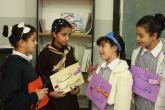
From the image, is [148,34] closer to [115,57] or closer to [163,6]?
[115,57]

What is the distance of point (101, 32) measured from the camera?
3.42 m

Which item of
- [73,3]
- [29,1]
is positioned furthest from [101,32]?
[29,1]

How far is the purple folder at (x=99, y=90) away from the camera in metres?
2.13

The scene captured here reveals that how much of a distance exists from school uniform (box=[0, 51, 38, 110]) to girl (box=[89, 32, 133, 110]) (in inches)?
21.7

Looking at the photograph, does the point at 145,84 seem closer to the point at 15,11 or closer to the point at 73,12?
the point at 73,12

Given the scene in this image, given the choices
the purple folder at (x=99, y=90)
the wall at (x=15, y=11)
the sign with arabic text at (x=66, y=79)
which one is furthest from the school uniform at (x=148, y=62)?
the wall at (x=15, y=11)

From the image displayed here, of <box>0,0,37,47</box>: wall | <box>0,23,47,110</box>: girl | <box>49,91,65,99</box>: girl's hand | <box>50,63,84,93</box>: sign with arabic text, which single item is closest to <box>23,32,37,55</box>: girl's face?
<box>0,23,47,110</box>: girl

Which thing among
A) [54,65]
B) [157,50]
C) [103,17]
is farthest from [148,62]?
[103,17]

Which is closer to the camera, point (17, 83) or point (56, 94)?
point (17, 83)

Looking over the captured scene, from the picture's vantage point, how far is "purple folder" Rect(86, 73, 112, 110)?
2133mm

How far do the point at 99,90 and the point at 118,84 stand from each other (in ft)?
0.61

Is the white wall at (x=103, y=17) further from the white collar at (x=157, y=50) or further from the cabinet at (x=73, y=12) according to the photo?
the white collar at (x=157, y=50)

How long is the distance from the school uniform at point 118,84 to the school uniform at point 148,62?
0.15 metres

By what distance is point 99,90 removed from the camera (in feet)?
7.24
